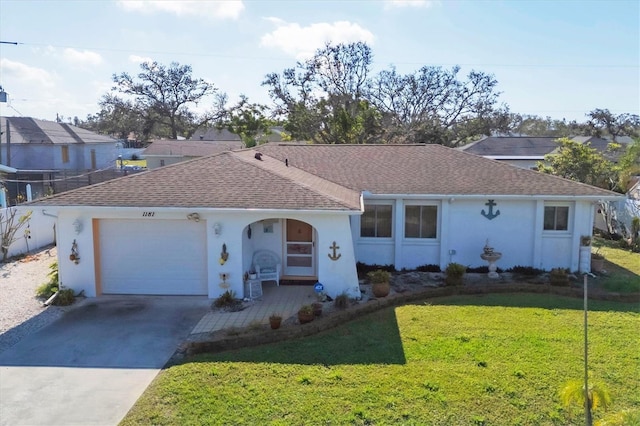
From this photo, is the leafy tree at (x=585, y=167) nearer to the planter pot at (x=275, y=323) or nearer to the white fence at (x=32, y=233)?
the planter pot at (x=275, y=323)

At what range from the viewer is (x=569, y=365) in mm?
8477

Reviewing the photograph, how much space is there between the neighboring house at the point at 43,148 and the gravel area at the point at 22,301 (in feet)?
49.0

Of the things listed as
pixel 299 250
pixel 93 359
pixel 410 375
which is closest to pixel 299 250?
pixel 299 250

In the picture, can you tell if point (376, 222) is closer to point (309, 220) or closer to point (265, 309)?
point (309, 220)

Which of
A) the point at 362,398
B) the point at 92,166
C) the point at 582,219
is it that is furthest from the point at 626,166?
the point at 92,166

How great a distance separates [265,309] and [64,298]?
16.7ft

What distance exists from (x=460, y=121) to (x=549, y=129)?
202 ft

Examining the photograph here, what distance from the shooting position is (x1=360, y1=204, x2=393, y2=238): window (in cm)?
1561

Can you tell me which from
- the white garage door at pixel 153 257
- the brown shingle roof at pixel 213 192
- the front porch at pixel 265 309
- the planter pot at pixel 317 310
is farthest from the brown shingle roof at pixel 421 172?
the white garage door at pixel 153 257

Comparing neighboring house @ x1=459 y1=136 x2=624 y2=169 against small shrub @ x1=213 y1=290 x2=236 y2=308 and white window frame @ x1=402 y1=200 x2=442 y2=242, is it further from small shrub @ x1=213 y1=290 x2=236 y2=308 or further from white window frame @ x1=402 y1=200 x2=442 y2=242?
small shrub @ x1=213 y1=290 x2=236 y2=308

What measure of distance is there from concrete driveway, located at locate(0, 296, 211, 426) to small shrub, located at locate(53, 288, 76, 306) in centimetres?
40

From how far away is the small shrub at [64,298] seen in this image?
40.0 feet

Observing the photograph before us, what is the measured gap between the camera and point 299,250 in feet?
47.0

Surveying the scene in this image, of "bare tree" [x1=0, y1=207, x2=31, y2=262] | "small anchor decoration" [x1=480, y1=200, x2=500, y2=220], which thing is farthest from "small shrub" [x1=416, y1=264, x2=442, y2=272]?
"bare tree" [x1=0, y1=207, x2=31, y2=262]
